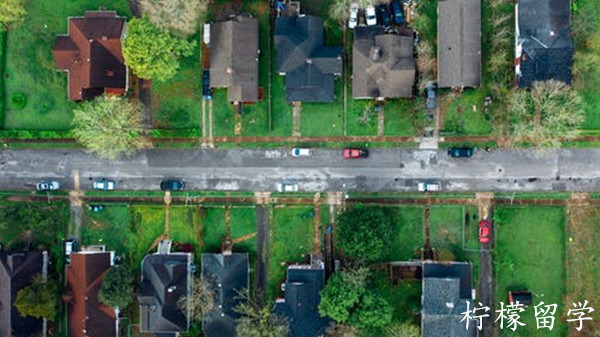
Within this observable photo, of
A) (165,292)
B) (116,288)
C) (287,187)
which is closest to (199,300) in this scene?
(165,292)

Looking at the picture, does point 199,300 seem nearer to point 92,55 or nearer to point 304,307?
point 304,307

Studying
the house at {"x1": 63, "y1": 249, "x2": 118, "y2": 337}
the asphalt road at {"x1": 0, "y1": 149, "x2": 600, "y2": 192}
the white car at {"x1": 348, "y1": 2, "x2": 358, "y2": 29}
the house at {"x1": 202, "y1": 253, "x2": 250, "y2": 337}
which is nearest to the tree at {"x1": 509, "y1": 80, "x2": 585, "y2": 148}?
the asphalt road at {"x1": 0, "y1": 149, "x2": 600, "y2": 192}

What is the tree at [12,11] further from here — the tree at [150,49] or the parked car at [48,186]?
the parked car at [48,186]

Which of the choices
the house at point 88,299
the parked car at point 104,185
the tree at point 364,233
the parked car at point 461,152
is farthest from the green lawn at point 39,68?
the parked car at point 461,152

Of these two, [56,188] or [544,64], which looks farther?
[56,188]

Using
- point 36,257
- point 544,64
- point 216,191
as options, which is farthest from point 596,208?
point 36,257

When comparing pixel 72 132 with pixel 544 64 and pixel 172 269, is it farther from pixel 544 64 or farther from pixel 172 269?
pixel 544 64

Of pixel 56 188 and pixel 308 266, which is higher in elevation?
pixel 56 188

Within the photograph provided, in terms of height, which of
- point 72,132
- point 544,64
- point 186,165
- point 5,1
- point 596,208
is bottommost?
point 596,208
